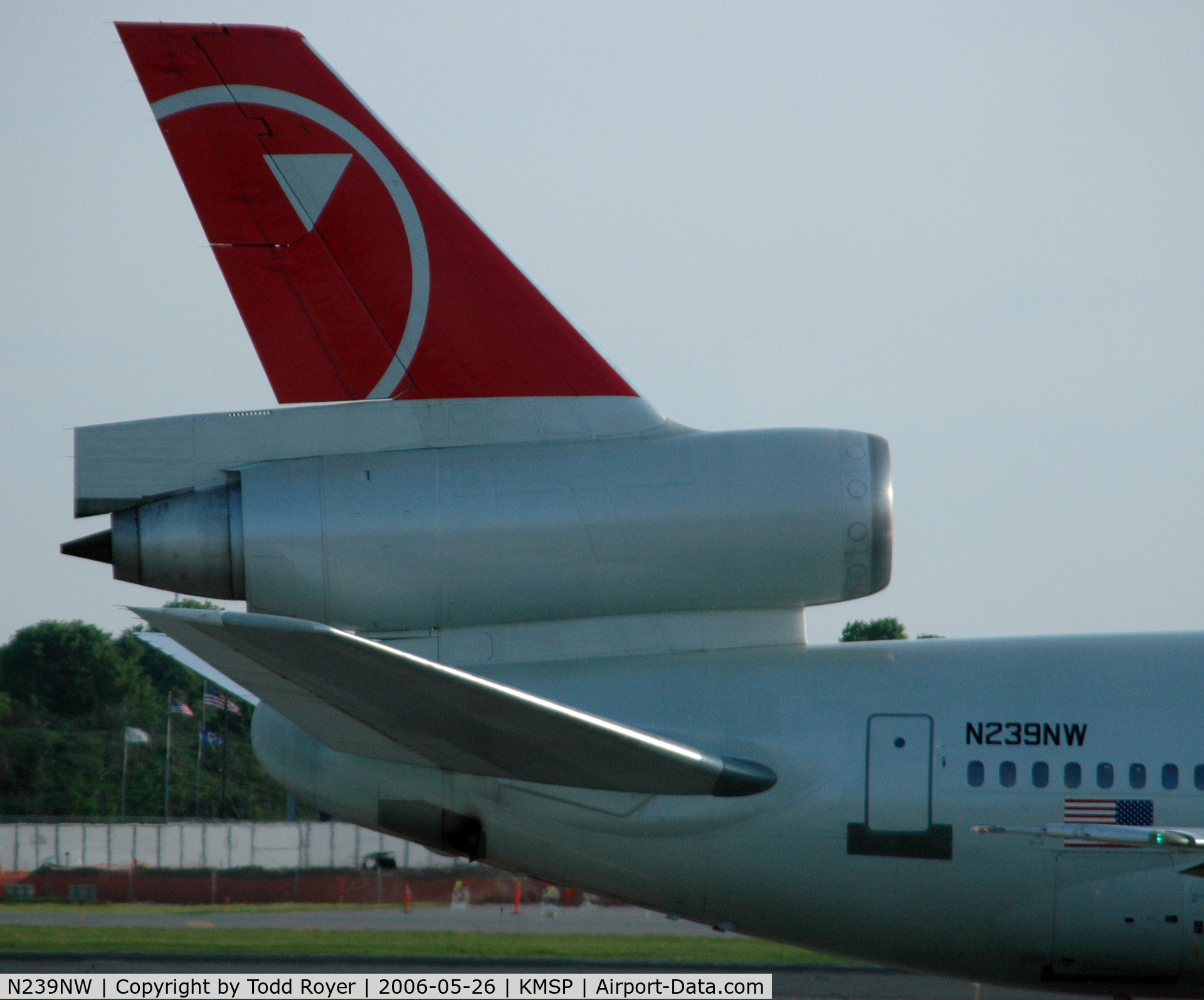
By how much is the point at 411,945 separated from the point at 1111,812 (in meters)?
12.9

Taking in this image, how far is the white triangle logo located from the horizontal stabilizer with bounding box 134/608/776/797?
3.51 m

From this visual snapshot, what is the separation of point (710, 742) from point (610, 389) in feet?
8.30

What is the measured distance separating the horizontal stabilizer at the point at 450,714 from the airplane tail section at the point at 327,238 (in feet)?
8.21

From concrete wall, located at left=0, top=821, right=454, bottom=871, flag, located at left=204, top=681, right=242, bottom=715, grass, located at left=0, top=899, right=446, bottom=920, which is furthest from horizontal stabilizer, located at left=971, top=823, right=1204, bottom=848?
→ flag, located at left=204, top=681, right=242, bottom=715

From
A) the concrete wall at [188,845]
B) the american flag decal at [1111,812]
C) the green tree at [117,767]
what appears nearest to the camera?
the american flag decal at [1111,812]

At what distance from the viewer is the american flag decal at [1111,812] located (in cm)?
823

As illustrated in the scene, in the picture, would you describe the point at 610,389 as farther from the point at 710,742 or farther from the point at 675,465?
the point at 710,742

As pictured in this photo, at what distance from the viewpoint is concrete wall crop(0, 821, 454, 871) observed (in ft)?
89.8

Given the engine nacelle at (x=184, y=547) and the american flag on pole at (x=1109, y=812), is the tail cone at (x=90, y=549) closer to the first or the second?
the engine nacelle at (x=184, y=547)

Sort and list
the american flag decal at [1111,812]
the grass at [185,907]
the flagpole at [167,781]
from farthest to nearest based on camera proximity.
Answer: the flagpole at [167,781] < the grass at [185,907] < the american flag decal at [1111,812]

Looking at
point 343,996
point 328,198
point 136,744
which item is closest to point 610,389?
point 328,198
